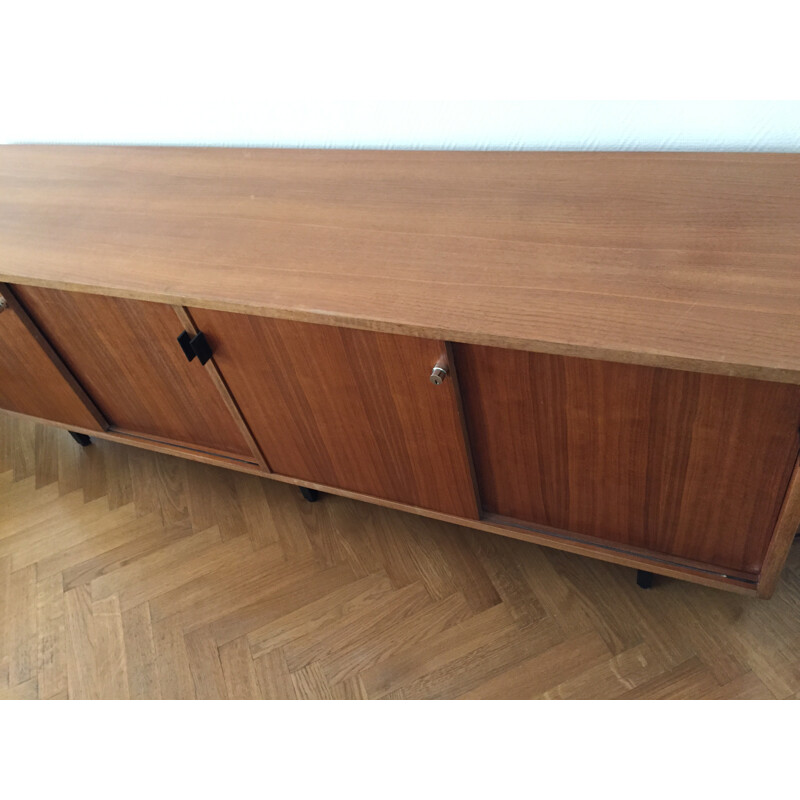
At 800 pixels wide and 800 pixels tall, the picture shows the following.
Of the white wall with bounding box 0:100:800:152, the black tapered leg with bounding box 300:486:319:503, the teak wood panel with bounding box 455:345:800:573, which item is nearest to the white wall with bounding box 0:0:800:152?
the white wall with bounding box 0:100:800:152

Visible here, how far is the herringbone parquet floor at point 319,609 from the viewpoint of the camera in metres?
1.01

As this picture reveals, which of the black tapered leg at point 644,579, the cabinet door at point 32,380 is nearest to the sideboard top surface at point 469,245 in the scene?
the cabinet door at point 32,380

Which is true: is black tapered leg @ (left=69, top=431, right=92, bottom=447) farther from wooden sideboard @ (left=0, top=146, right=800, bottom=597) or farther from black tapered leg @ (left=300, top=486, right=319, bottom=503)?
black tapered leg @ (left=300, top=486, right=319, bottom=503)

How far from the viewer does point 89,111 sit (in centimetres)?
128

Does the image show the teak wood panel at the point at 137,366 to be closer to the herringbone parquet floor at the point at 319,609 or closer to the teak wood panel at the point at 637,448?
the herringbone parquet floor at the point at 319,609


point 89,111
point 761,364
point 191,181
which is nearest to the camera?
point 761,364

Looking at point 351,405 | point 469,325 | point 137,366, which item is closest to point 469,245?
point 469,325

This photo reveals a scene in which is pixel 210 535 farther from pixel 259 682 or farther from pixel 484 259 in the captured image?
pixel 484 259

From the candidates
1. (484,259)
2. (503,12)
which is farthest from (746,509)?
(503,12)

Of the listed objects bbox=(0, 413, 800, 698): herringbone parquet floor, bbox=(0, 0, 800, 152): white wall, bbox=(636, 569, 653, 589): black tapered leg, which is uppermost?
bbox=(0, 0, 800, 152): white wall

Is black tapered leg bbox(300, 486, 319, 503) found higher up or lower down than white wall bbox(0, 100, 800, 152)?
lower down

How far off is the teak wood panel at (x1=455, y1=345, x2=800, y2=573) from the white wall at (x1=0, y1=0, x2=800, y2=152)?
1.29 ft

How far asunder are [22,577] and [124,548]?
20 centimetres

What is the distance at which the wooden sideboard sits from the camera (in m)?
0.70
